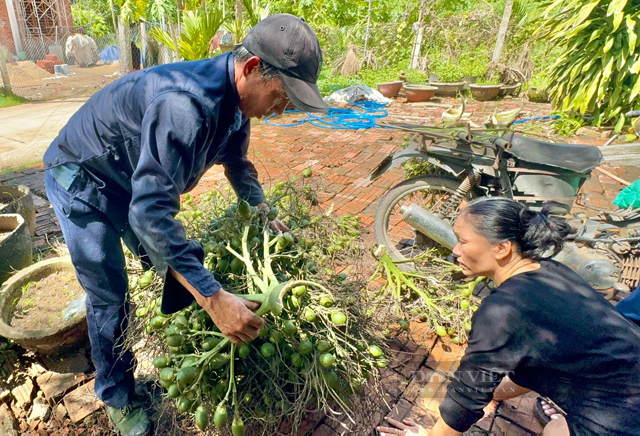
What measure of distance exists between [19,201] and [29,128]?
5.66m

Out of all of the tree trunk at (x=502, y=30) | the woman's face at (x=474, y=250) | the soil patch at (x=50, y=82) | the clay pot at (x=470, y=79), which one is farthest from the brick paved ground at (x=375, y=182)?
the soil patch at (x=50, y=82)

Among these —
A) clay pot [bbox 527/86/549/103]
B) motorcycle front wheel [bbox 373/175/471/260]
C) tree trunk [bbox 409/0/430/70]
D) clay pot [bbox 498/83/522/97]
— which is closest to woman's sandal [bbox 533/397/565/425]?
motorcycle front wheel [bbox 373/175/471/260]

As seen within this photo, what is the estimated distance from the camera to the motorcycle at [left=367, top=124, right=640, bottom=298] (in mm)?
2889

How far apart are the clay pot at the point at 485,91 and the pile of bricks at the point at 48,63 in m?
15.9

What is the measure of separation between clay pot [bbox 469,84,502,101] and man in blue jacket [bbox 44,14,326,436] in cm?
967

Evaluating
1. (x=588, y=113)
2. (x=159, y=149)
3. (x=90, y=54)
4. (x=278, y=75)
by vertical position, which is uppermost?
(x=278, y=75)

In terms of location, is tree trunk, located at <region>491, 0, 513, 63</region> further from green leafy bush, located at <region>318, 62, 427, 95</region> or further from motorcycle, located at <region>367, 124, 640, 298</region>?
motorcycle, located at <region>367, 124, 640, 298</region>

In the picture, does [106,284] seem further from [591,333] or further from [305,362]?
[591,333]

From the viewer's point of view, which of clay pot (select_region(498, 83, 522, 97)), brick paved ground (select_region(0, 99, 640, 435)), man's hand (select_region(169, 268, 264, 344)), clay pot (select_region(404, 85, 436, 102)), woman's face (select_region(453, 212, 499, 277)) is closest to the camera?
man's hand (select_region(169, 268, 264, 344))

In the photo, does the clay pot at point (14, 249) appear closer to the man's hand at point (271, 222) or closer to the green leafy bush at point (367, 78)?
the man's hand at point (271, 222)

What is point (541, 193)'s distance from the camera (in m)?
3.22

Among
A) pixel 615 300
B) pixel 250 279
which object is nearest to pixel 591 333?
pixel 250 279

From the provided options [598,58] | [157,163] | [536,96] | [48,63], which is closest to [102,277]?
[157,163]

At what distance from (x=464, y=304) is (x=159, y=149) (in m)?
2.10
